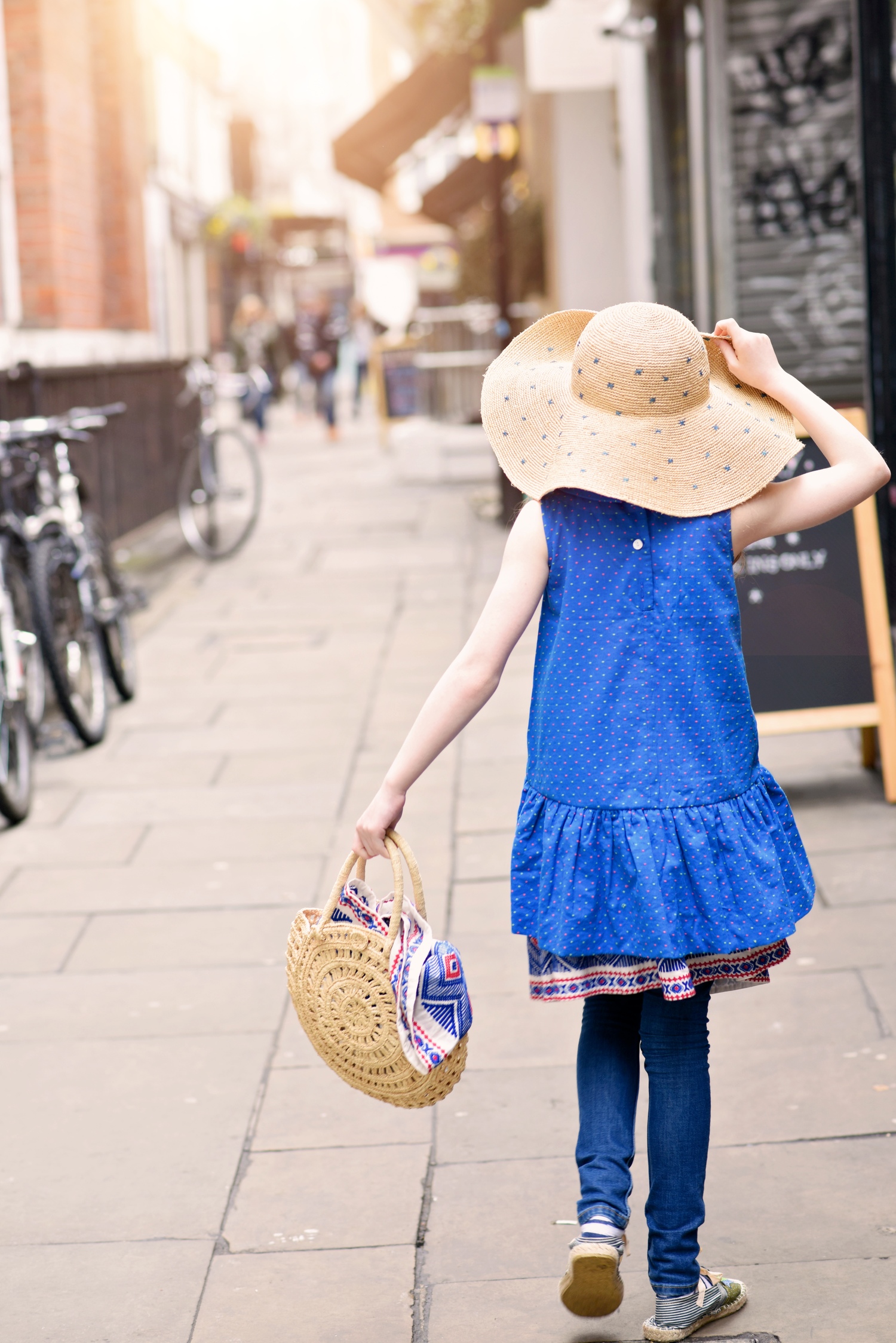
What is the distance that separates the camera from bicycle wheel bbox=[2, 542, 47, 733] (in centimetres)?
587

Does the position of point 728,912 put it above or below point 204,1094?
above

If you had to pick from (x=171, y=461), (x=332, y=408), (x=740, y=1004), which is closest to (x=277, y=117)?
(x=332, y=408)

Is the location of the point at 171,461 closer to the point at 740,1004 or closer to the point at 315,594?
the point at 315,594

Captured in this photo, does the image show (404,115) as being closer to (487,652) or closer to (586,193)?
(586,193)

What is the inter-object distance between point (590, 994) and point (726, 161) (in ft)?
25.2

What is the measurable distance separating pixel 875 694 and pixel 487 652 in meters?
2.96

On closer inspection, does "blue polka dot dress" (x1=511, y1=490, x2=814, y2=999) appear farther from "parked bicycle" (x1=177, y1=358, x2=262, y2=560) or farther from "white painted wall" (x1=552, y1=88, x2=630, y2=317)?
"white painted wall" (x1=552, y1=88, x2=630, y2=317)

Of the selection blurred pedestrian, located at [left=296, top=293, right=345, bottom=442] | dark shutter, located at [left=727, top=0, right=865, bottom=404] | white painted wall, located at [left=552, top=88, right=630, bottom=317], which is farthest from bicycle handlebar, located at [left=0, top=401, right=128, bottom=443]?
blurred pedestrian, located at [left=296, top=293, right=345, bottom=442]

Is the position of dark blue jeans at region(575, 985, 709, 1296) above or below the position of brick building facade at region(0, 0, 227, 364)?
below

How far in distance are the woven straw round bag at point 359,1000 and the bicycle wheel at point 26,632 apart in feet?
11.6

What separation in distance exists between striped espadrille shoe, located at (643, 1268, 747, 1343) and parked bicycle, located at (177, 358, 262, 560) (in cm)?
880

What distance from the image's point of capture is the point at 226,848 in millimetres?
5082

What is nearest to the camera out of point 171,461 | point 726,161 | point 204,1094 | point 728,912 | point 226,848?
point 728,912

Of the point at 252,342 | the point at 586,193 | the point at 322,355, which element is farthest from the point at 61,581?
the point at 252,342
